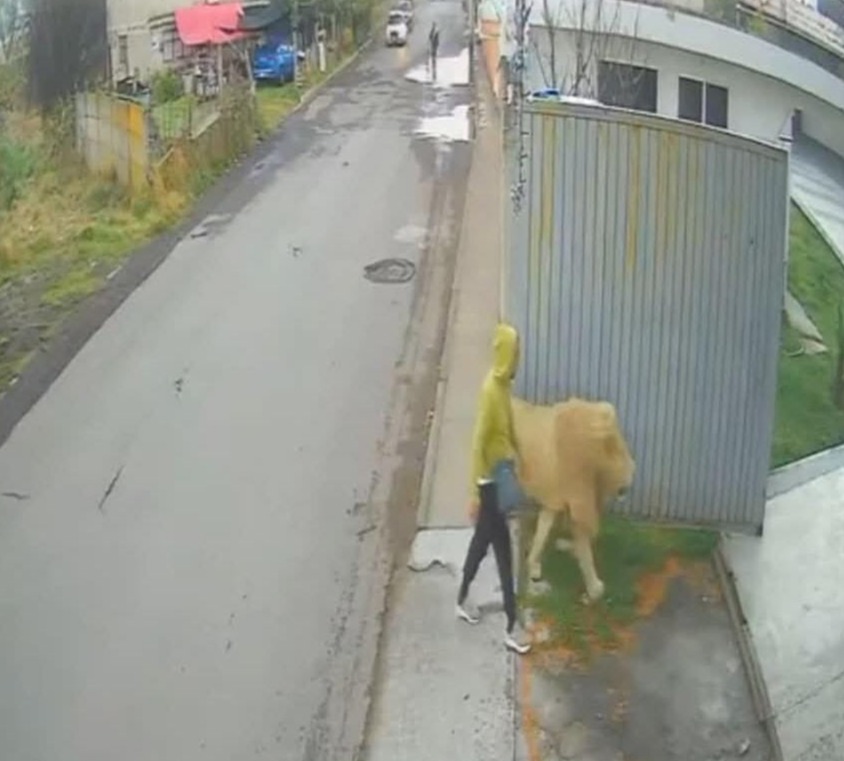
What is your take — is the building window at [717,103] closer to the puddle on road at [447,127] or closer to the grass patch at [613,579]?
the puddle on road at [447,127]

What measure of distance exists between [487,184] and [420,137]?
5192 mm

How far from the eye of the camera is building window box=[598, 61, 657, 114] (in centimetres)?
2144

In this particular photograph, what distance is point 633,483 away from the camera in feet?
27.9

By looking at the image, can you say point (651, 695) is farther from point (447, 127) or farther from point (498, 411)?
point (447, 127)

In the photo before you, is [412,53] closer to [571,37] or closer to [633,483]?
[571,37]

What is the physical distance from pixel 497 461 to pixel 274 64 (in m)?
29.6

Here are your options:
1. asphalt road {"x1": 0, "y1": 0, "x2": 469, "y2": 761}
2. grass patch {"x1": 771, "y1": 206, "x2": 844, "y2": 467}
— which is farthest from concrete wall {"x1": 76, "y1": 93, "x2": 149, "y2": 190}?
grass patch {"x1": 771, "y1": 206, "x2": 844, "y2": 467}

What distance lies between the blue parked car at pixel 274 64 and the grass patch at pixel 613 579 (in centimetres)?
2737

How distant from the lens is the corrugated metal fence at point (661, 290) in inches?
317

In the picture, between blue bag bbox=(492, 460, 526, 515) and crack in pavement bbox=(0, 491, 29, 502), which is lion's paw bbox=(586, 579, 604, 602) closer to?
blue bag bbox=(492, 460, 526, 515)

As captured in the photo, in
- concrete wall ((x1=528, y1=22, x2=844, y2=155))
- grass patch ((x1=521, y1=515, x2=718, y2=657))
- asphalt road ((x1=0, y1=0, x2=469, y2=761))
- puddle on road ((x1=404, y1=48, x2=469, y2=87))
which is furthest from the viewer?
puddle on road ((x1=404, y1=48, x2=469, y2=87))

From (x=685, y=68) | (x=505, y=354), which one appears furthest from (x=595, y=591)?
(x=685, y=68)

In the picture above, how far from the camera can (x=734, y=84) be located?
21234mm

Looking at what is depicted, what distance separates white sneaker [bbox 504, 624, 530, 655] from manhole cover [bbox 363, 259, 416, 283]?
846 centimetres
